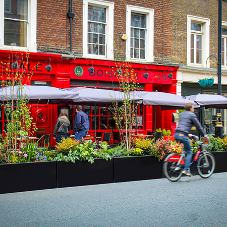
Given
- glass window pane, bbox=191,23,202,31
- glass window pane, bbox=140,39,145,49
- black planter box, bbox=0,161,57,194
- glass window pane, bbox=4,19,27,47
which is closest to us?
black planter box, bbox=0,161,57,194

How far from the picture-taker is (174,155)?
6.89 metres

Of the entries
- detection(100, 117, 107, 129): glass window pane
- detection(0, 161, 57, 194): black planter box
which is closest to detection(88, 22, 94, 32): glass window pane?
detection(100, 117, 107, 129): glass window pane

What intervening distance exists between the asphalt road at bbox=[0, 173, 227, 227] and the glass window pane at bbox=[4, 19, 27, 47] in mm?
8131

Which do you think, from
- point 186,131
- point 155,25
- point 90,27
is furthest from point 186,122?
point 155,25

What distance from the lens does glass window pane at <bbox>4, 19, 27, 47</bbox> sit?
40.6 ft

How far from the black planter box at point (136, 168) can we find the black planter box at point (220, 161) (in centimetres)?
181

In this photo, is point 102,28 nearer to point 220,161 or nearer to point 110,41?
point 110,41

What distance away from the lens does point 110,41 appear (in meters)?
14.2

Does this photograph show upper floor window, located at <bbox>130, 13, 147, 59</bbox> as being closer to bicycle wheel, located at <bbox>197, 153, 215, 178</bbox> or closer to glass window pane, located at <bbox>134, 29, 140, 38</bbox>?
glass window pane, located at <bbox>134, 29, 140, 38</bbox>

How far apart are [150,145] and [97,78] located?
6.54m

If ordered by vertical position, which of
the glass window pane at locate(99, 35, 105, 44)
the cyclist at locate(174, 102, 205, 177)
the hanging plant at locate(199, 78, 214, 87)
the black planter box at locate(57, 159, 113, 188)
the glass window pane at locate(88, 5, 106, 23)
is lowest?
the black planter box at locate(57, 159, 113, 188)

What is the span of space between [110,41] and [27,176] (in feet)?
30.5

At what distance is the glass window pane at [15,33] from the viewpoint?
12.4 m

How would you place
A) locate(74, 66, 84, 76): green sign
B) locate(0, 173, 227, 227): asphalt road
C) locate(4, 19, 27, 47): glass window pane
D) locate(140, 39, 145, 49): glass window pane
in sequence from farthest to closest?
locate(140, 39, 145, 49): glass window pane, locate(74, 66, 84, 76): green sign, locate(4, 19, 27, 47): glass window pane, locate(0, 173, 227, 227): asphalt road
